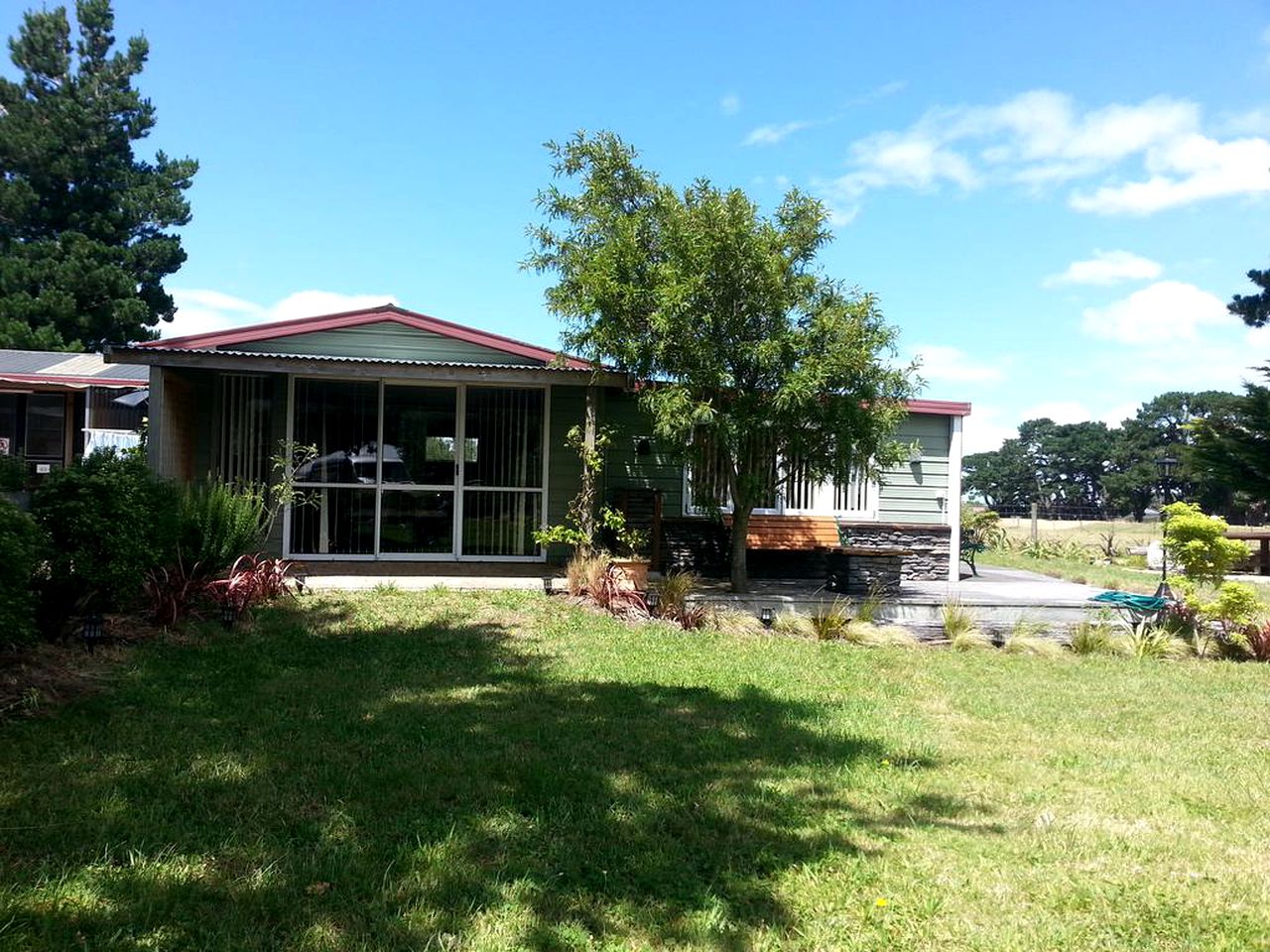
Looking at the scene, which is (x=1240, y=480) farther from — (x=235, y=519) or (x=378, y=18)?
(x=378, y=18)

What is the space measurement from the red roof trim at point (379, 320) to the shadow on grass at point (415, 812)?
205 inches

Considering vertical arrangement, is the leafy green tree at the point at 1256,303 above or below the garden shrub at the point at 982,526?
above

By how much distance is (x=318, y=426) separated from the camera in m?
10.6

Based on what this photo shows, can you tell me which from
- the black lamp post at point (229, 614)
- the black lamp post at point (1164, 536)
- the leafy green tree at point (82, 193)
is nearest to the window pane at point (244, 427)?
the black lamp post at point (229, 614)

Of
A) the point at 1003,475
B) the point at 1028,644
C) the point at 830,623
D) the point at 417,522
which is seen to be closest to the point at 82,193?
the point at 417,522

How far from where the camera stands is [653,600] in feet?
29.5

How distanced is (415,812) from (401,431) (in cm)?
772

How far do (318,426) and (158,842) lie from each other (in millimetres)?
8001

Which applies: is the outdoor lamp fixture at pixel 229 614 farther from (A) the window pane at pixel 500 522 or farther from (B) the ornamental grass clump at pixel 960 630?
(B) the ornamental grass clump at pixel 960 630

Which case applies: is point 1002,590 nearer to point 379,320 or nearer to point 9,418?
point 379,320

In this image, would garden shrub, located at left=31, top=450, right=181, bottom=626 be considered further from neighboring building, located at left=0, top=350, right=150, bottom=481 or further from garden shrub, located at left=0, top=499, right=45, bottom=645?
neighboring building, located at left=0, top=350, right=150, bottom=481

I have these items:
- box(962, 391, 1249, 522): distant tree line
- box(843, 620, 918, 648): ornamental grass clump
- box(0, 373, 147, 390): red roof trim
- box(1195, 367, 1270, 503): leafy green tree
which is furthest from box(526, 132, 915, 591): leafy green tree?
box(962, 391, 1249, 522): distant tree line

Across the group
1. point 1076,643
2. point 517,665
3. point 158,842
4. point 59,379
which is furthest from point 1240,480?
point 59,379

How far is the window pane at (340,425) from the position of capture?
34.7ft
